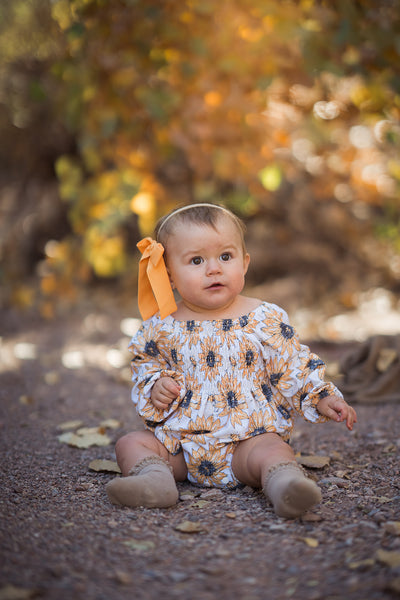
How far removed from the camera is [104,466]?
6.01ft

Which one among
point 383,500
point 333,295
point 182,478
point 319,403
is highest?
point 333,295

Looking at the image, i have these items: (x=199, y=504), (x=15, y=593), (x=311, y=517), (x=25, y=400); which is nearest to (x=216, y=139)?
(x=25, y=400)

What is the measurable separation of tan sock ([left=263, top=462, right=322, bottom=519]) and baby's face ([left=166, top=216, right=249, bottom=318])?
0.54m

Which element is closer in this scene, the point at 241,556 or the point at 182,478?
the point at 241,556

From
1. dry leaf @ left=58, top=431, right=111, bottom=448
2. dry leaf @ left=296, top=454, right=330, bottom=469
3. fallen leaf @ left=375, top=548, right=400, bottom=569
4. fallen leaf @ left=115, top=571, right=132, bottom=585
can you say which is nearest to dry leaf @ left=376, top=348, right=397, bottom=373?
dry leaf @ left=296, top=454, right=330, bottom=469

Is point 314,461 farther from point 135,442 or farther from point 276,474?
point 135,442

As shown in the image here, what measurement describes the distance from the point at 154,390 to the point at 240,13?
2.45 meters

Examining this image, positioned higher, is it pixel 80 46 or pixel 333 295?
pixel 80 46

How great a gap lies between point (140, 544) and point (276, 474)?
0.39 metres

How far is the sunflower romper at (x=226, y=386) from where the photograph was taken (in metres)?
1.67

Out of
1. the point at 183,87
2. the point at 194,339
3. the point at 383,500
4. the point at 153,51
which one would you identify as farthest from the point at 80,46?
the point at 383,500

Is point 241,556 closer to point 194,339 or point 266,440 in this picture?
point 266,440

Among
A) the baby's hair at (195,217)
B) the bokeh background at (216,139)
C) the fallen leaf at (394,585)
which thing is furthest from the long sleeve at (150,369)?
the bokeh background at (216,139)

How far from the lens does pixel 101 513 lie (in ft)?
4.79
